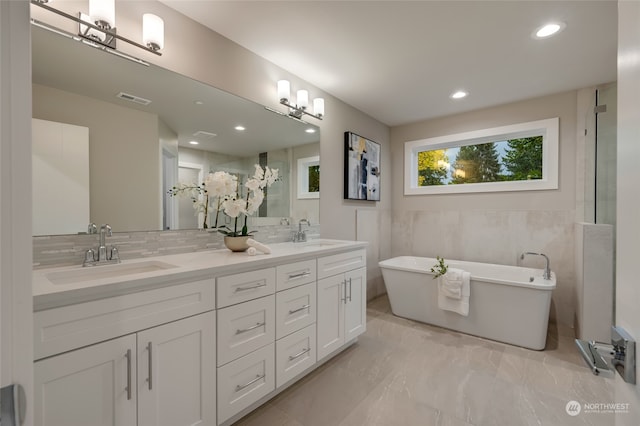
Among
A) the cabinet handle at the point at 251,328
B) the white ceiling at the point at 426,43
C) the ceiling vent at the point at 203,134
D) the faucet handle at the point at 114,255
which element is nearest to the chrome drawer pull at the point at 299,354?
the cabinet handle at the point at 251,328

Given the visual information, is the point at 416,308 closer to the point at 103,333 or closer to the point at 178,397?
the point at 178,397

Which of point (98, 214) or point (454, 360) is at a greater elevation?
point (98, 214)

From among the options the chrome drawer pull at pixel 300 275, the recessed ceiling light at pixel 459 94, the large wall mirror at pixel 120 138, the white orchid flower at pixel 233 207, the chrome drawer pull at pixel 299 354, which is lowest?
the chrome drawer pull at pixel 299 354

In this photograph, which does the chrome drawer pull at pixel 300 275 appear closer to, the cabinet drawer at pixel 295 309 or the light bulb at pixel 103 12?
the cabinet drawer at pixel 295 309

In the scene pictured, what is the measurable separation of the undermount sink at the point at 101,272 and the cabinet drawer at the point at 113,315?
0.21 metres

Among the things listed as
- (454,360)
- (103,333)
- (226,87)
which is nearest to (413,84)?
(226,87)

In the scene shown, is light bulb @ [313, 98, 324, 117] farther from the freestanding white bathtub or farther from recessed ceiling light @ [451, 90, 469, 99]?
the freestanding white bathtub

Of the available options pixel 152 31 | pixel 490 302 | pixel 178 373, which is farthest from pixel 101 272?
pixel 490 302

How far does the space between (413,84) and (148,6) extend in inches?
91.2

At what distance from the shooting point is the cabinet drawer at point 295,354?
5.90ft

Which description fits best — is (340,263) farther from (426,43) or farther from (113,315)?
(426,43)

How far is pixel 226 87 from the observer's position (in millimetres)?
2121

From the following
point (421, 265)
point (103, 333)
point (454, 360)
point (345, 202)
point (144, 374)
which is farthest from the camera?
point (421, 265)

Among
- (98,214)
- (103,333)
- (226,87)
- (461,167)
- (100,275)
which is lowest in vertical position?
(103,333)
